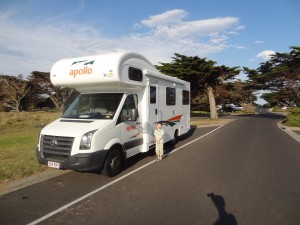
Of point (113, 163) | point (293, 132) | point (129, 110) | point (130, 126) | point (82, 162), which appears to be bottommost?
point (293, 132)

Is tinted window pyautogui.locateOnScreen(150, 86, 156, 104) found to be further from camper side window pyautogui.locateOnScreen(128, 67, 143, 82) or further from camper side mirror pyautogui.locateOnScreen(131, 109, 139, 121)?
camper side mirror pyautogui.locateOnScreen(131, 109, 139, 121)

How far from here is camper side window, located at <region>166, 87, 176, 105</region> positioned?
36.6 feet

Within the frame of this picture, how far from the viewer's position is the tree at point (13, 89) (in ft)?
166

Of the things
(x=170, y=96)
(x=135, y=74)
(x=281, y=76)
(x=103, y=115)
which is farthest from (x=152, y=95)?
(x=281, y=76)

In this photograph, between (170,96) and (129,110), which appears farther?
(170,96)

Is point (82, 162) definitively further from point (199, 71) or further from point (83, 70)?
point (199, 71)

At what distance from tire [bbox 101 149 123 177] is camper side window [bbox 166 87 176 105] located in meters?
4.09

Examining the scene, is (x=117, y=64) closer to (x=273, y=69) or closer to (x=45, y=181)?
(x=45, y=181)

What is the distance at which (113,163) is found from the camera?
7.45m

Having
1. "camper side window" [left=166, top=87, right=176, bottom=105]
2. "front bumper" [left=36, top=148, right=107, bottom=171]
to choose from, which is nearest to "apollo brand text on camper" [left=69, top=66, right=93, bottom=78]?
"front bumper" [left=36, top=148, right=107, bottom=171]

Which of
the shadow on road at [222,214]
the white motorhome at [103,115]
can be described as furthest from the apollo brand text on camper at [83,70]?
the shadow on road at [222,214]

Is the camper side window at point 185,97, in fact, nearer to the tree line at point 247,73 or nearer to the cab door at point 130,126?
the cab door at point 130,126

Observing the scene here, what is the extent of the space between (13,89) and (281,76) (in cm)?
4349

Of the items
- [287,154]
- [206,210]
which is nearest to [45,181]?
[206,210]
